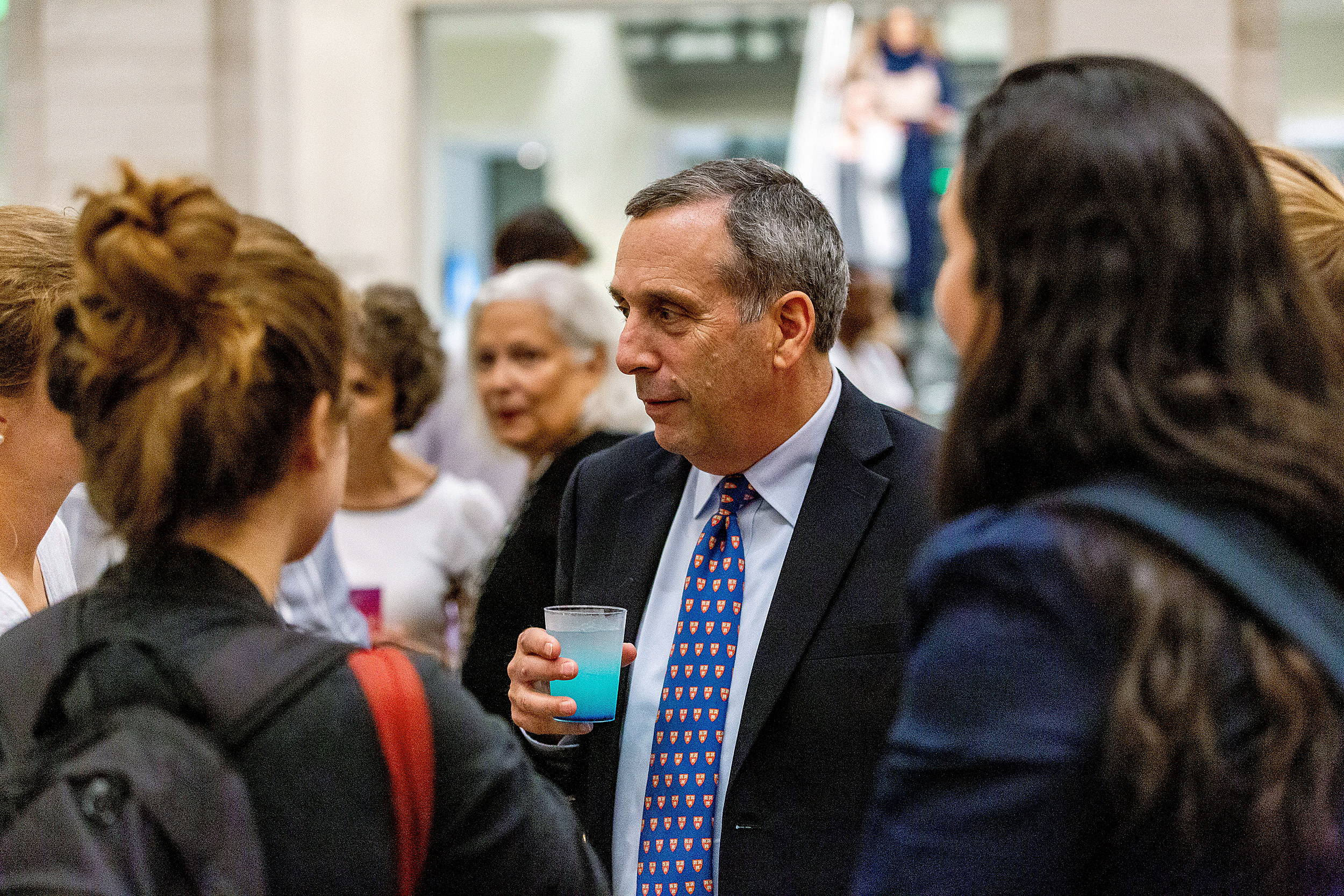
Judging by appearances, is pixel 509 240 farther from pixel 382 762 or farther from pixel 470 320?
pixel 382 762

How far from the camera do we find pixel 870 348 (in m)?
6.45

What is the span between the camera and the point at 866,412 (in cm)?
234

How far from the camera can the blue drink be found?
1982mm

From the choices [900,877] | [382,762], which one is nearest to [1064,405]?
[900,877]

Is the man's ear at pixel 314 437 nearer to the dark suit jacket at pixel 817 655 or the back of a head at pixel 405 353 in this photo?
the dark suit jacket at pixel 817 655

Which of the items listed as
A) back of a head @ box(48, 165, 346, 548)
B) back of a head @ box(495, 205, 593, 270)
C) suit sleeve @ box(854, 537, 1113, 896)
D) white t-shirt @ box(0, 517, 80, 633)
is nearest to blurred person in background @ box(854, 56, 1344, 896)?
suit sleeve @ box(854, 537, 1113, 896)

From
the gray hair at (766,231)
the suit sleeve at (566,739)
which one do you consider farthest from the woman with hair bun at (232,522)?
the gray hair at (766,231)

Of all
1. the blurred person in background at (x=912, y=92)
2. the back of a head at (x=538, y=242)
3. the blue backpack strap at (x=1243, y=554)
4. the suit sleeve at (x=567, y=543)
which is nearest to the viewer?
the blue backpack strap at (x=1243, y=554)

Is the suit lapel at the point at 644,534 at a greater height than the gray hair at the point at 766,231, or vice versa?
the gray hair at the point at 766,231

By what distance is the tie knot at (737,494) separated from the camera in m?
2.32

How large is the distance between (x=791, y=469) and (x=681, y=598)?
31 centimetres

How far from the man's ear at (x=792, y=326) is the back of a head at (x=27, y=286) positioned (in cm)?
119

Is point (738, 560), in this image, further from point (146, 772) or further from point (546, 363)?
point (546, 363)

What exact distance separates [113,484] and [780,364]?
1309 millimetres
